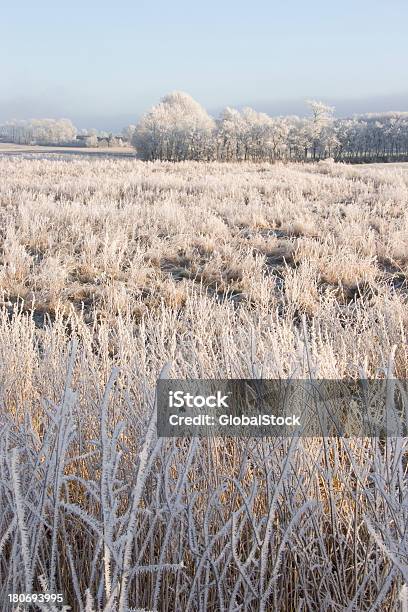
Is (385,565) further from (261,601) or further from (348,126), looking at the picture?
(348,126)

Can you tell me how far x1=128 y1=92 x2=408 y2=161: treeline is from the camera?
5403 centimetres

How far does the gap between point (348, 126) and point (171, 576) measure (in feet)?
265

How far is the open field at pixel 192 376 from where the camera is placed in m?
1.48

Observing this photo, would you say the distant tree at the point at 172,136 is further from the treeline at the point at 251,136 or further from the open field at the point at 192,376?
the open field at the point at 192,376

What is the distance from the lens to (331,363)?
252cm

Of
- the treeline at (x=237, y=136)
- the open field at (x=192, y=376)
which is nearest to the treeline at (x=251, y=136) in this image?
the treeline at (x=237, y=136)

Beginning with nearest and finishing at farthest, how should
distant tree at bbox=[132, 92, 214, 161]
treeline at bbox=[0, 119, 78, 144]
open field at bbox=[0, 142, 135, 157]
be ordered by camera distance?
open field at bbox=[0, 142, 135, 157], distant tree at bbox=[132, 92, 214, 161], treeline at bbox=[0, 119, 78, 144]

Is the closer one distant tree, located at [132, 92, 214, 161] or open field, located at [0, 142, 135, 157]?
open field, located at [0, 142, 135, 157]

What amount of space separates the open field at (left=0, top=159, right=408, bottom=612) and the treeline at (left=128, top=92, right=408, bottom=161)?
39.7 m

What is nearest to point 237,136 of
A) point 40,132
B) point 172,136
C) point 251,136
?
point 251,136

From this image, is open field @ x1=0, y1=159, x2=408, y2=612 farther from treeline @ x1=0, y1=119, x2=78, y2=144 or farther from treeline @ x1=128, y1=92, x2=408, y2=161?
treeline @ x1=0, y1=119, x2=78, y2=144

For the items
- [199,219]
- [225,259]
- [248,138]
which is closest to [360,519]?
[225,259]

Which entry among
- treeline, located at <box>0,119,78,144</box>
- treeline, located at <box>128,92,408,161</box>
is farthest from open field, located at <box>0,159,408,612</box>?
treeline, located at <box>0,119,78,144</box>

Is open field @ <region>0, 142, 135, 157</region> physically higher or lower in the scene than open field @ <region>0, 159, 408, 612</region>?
higher
